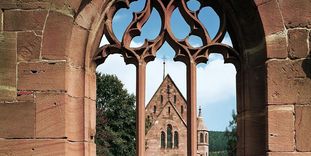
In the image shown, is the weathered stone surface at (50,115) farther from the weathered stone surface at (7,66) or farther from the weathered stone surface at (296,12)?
the weathered stone surface at (296,12)

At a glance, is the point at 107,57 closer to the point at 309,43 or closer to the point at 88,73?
the point at 88,73

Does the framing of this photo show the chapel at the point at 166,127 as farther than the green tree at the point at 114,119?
Yes

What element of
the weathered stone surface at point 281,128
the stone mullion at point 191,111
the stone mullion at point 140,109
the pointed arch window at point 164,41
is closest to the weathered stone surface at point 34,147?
the stone mullion at point 140,109

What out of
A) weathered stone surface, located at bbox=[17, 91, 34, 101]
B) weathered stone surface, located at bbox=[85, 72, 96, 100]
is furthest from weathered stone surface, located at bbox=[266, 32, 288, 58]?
weathered stone surface, located at bbox=[17, 91, 34, 101]

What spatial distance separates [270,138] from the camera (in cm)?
512

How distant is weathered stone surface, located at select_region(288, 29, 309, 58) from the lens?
5.30 m

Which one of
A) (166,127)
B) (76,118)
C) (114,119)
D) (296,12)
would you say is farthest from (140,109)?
(166,127)

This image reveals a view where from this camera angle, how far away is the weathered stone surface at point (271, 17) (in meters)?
5.35

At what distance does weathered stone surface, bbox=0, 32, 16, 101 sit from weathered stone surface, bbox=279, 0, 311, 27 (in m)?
2.71

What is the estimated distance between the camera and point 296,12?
212 inches

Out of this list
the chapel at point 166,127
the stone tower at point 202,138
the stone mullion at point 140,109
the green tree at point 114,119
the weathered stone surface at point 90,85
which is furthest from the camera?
the stone tower at point 202,138

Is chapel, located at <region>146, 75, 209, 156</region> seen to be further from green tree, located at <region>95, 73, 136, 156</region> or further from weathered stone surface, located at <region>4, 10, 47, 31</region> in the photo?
weathered stone surface, located at <region>4, 10, 47, 31</region>

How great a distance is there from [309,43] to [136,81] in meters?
1.79

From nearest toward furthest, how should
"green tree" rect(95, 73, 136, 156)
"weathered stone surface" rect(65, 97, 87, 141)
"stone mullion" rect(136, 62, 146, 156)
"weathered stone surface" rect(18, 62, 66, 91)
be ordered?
1. "weathered stone surface" rect(18, 62, 66, 91)
2. "weathered stone surface" rect(65, 97, 87, 141)
3. "stone mullion" rect(136, 62, 146, 156)
4. "green tree" rect(95, 73, 136, 156)
